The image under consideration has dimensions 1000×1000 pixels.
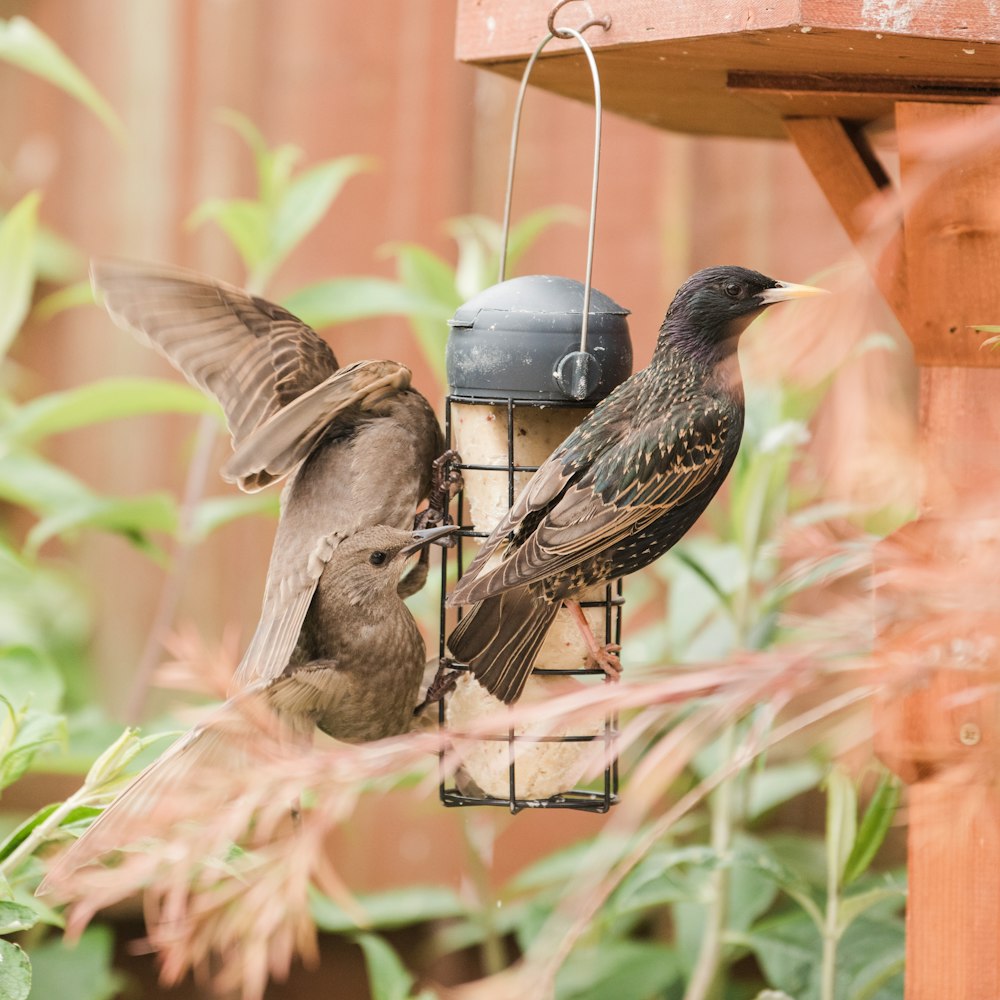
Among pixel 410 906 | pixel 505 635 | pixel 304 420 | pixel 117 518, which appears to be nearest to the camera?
pixel 505 635

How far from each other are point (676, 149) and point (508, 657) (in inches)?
86.3

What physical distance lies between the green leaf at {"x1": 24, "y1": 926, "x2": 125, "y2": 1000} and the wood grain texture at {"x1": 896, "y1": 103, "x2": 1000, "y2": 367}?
2.49 metres

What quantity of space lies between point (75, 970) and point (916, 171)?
2.78 m

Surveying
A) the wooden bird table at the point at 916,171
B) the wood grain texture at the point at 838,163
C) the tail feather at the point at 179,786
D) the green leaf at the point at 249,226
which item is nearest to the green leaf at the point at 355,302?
the green leaf at the point at 249,226

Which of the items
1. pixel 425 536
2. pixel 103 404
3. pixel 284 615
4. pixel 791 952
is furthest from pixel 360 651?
pixel 791 952

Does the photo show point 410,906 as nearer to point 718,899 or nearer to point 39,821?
point 718,899

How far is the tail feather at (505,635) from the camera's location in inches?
104

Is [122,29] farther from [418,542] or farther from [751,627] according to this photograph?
[751,627]

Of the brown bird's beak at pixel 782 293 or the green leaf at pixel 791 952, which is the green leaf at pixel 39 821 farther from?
the green leaf at pixel 791 952

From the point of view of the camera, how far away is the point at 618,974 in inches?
139

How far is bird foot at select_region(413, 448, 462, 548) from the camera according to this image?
294 cm

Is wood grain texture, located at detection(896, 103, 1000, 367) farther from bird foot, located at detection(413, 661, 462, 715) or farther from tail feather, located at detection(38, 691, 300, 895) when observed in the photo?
tail feather, located at detection(38, 691, 300, 895)

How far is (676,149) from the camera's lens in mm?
4273

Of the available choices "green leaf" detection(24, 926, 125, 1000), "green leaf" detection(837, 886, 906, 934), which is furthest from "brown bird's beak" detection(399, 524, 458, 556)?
"green leaf" detection(24, 926, 125, 1000)
